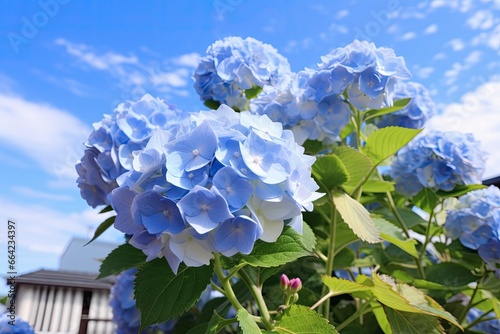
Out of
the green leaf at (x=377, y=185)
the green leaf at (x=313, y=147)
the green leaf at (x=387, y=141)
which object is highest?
the green leaf at (x=313, y=147)

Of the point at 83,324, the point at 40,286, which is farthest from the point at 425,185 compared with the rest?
the point at 40,286

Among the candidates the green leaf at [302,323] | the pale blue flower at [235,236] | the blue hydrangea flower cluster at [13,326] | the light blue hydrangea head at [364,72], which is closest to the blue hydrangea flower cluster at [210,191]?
the pale blue flower at [235,236]

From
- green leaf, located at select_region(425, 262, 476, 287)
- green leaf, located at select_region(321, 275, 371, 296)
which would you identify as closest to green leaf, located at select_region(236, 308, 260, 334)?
green leaf, located at select_region(321, 275, 371, 296)

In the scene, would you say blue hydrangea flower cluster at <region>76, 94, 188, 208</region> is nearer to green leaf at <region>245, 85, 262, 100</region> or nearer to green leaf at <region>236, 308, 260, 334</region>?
green leaf at <region>245, 85, 262, 100</region>

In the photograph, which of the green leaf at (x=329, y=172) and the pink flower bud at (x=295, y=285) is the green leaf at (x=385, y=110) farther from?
the pink flower bud at (x=295, y=285)

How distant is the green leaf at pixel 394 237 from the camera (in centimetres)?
82

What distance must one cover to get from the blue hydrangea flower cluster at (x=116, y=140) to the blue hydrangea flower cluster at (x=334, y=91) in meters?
0.18

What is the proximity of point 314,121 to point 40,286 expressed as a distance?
292 cm

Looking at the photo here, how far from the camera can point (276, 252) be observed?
53 cm

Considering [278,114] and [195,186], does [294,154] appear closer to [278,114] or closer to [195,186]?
[195,186]

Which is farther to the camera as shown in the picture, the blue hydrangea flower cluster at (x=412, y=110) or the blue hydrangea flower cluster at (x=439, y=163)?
the blue hydrangea flower cluster at (x=412, y=110)

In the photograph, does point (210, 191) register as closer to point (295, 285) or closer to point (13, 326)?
point (295, 285)

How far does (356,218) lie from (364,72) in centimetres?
26

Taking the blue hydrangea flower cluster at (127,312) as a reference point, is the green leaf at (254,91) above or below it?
above
